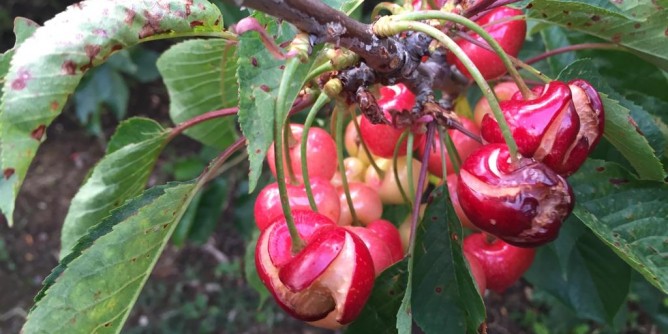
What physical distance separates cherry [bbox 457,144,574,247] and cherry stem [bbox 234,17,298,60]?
8.6 inches

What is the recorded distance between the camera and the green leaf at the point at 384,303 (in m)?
0.76

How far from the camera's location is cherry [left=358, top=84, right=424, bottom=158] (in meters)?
0.87

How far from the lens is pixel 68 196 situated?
10.4ft

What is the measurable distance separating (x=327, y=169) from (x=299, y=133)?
7 cm

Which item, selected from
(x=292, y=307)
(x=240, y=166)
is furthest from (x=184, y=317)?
(x=292, y=307)

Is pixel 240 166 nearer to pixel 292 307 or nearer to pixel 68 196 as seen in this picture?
pixel 68 196

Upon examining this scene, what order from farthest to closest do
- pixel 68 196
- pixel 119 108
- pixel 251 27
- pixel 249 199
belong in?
pixel 68 196 → pixel 119 108 → pixel 249 199 → pixel 251 27

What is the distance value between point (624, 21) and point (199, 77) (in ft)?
1.93

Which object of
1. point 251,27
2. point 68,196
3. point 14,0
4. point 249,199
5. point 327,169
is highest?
point 251,27

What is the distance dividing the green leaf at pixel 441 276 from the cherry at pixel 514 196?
4.8 inches

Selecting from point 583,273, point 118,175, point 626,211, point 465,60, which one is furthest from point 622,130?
point 118,175

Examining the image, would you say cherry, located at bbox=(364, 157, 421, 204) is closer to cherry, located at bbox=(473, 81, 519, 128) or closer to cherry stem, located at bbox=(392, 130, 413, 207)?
cherry stem, located at bbox=(392, 130, 413, 207)

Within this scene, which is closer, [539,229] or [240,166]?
[539,229]

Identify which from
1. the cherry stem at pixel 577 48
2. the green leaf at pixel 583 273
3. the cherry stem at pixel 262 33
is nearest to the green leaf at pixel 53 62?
the cherry stem at pixel 262 33
